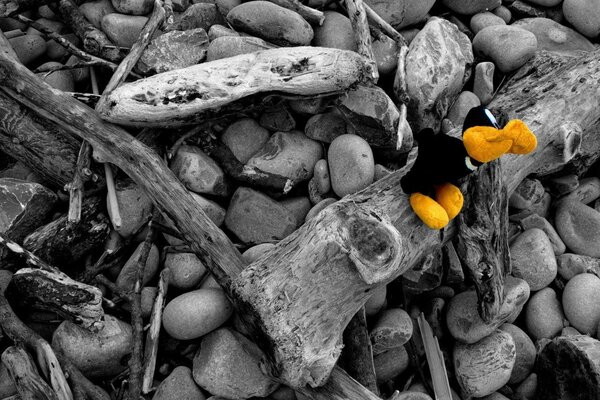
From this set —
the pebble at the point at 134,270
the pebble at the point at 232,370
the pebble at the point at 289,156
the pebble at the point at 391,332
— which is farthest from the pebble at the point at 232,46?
the pebble at the point at 391,332

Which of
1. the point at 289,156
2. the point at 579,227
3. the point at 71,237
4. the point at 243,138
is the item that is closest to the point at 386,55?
the point at 289,156

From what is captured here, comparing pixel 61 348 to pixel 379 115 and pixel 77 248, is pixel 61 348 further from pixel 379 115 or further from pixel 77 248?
pixel 379 115

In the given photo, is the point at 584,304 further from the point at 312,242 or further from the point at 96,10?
the point at 96,10

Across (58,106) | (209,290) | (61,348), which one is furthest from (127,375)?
(58,106)

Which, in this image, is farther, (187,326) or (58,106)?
(58,106)

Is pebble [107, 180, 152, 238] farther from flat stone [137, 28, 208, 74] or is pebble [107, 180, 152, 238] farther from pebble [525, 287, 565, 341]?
pebble [525, 287, 565, 341]

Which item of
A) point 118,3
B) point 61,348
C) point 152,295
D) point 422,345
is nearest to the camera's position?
point 61,348

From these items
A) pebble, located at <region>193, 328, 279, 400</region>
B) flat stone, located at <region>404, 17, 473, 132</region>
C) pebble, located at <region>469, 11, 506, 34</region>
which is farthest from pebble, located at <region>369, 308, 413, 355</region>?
pebble, located at <region>469, 11, 506, 34</region>

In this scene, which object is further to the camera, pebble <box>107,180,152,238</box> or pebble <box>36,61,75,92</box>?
pebble <box>36,61,75,92</box>
